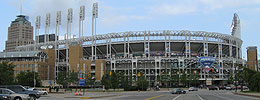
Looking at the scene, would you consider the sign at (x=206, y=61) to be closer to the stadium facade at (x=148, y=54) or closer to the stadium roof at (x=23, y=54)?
the stadium facade at (x=148, y=54)

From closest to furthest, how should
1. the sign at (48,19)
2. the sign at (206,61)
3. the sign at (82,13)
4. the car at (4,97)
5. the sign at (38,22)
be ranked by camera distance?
the car at (4,97) → the sign at (206,61) → the sign at (82,13) → the sign at (48,19) → the sign at (38,22)

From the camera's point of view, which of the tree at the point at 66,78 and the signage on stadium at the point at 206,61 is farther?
the signage on stadium at the point at 206,61

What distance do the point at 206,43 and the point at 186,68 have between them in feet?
49.8

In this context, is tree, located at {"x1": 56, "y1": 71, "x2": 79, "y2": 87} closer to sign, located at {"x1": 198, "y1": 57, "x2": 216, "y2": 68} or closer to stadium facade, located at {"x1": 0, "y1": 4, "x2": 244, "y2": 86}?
stadium facade, located at {"x1": 0, "y1": 4, "x2": 244, "y2": 86}

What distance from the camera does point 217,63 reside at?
5039 inches

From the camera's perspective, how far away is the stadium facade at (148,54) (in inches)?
4968

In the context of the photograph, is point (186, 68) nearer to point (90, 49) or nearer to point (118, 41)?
point (118, 41)

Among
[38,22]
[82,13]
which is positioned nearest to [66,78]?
[82,13]

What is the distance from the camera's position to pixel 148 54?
422 ft

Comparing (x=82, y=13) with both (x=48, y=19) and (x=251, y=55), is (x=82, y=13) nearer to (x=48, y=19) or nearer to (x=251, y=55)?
(x=48, y=19)

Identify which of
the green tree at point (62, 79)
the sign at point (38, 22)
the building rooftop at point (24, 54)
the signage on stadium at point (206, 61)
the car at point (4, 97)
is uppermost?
the sign at point (38, 22)

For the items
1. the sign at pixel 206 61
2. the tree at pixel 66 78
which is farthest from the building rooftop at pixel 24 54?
the sign at pixel 206 61

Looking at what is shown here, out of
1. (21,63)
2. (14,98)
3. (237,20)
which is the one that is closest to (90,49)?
(21,63)

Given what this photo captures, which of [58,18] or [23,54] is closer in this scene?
[23,54]
